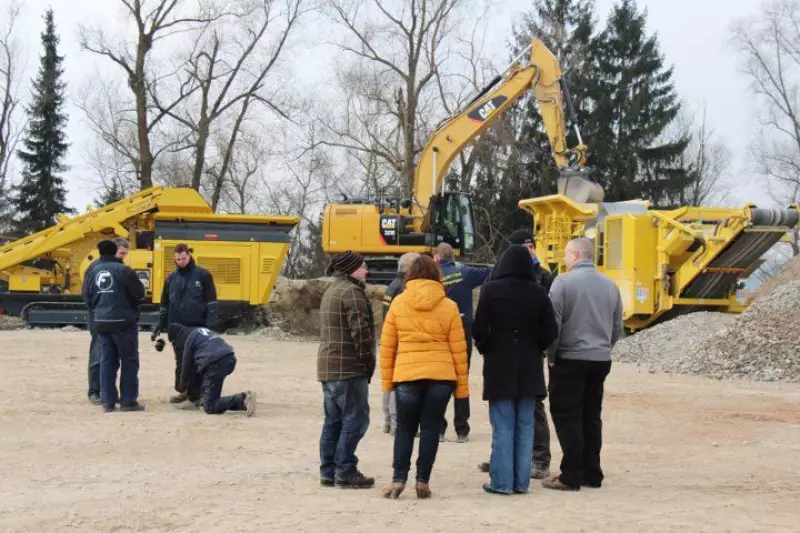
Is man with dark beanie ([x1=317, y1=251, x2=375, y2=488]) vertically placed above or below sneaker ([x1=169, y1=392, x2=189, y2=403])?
above

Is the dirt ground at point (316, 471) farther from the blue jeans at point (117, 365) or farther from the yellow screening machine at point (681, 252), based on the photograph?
the yellow screening machine at point (681, 252)

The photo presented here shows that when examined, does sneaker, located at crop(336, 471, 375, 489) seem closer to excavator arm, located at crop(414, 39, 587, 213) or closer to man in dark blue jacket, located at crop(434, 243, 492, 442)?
man in dark blue jacket, located at crop(434, 243, 492, 442)

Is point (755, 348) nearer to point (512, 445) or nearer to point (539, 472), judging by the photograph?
point (539, 472)

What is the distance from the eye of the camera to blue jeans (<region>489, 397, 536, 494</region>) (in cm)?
700

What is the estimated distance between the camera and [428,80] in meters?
39.0

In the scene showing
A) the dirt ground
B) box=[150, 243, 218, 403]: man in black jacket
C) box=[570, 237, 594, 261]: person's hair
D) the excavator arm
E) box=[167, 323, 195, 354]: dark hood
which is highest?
the excavator arm

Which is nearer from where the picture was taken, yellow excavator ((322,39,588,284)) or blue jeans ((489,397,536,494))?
blue jeans ((489,397,536,494))

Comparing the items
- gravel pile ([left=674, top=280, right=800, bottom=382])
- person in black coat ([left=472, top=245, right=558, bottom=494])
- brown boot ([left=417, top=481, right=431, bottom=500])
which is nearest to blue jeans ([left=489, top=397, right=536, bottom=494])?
person in black coat ([left=472, top=245, right=558, bottom=494])

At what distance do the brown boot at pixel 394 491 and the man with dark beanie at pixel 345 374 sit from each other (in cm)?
41

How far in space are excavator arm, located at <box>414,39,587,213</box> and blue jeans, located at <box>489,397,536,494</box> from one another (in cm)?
1880

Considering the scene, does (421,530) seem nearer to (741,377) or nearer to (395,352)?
(395,352)

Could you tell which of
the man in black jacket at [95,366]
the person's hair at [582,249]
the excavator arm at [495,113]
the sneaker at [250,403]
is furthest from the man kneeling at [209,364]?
the excavator arm at [495,113]

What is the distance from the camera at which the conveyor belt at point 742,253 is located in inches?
739

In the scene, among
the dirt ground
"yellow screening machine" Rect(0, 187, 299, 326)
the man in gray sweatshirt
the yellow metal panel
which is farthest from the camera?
the yellow metal panel
